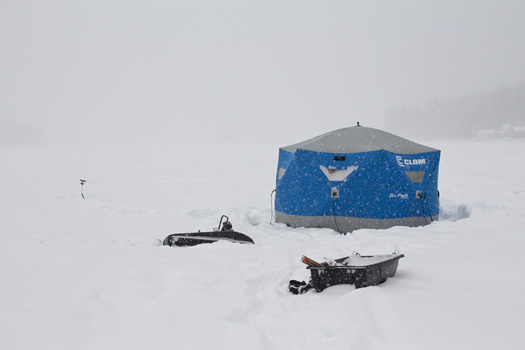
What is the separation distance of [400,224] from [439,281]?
4998mm

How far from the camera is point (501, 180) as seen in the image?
18.3m

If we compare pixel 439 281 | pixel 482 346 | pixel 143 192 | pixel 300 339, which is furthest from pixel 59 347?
pixel 143 192

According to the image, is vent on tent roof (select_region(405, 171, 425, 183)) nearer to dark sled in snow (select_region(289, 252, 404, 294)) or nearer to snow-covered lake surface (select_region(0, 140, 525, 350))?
snow-covered lake surface (select_region(0, 140, 525, 350))

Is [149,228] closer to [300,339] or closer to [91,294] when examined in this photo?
[91,294]

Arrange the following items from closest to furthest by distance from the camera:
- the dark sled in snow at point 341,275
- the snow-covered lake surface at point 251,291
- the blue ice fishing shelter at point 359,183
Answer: the snow-covered lake surface at point 251,291 < the dark sled in snow at point 341,275 < the blue ice fishing shelter at point 359,183

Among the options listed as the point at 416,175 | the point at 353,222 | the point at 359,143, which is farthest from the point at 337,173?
the point at 416,175

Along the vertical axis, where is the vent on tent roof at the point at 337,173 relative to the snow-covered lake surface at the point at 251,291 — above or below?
above

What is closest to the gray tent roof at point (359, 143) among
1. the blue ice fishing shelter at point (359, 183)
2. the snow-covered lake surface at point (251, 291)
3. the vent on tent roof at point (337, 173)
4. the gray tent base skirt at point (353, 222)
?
the blue ice fishing shelter at point (359, 183)

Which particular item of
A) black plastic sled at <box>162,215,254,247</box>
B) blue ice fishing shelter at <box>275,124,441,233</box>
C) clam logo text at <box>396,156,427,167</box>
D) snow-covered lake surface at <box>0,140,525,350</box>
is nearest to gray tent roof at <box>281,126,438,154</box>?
blue ice fishing shelter at <box>275,124,441,233</box>

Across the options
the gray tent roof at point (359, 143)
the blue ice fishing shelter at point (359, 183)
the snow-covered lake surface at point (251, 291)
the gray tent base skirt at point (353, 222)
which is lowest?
the snow-covered lake surface at point (251, 291)

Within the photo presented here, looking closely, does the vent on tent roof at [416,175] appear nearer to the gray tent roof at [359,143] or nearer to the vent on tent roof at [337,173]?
the gray tent roof at [359,143]

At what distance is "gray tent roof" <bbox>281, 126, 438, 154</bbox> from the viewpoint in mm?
9812

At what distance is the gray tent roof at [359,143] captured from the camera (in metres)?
9.81

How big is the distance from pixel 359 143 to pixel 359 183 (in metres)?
1.05
